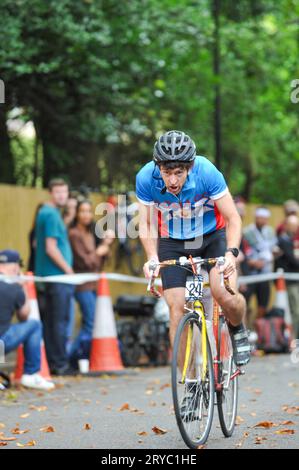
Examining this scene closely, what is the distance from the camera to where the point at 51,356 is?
14641 mm

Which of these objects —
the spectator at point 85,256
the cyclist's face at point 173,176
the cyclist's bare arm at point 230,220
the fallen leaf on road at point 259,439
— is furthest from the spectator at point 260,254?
the cyclist's face at point 173,176

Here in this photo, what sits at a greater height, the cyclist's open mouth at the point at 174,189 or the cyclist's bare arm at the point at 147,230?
the cyclist's open mouth at the point at 174,189

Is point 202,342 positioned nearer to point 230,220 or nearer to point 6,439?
point 230,220

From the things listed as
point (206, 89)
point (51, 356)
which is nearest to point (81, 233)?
point (51, 356)

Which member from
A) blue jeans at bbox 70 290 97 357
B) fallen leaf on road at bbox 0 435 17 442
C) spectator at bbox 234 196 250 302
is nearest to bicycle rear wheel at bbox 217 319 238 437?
fallen leaf on road at bbox 0 435 17 442

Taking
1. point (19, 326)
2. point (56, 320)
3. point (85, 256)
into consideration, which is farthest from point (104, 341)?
point (19, 326)

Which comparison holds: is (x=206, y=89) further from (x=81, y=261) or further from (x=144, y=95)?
(x=81, y=261)

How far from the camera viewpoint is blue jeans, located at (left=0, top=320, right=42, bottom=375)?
12480mm

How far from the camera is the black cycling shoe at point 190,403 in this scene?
25.9 feet

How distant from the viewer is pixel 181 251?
29.6 feet

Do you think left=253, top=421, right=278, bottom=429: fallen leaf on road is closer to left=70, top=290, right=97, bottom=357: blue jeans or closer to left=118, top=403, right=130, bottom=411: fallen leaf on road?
left=118, top=403, right=130, bottom=411: fallen leaf on road

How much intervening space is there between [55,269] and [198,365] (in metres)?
6.78

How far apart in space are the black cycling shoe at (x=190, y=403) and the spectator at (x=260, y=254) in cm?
1165

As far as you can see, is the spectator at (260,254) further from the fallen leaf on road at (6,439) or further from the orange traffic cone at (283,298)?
→ the fallen leaf on road at (6,439)
